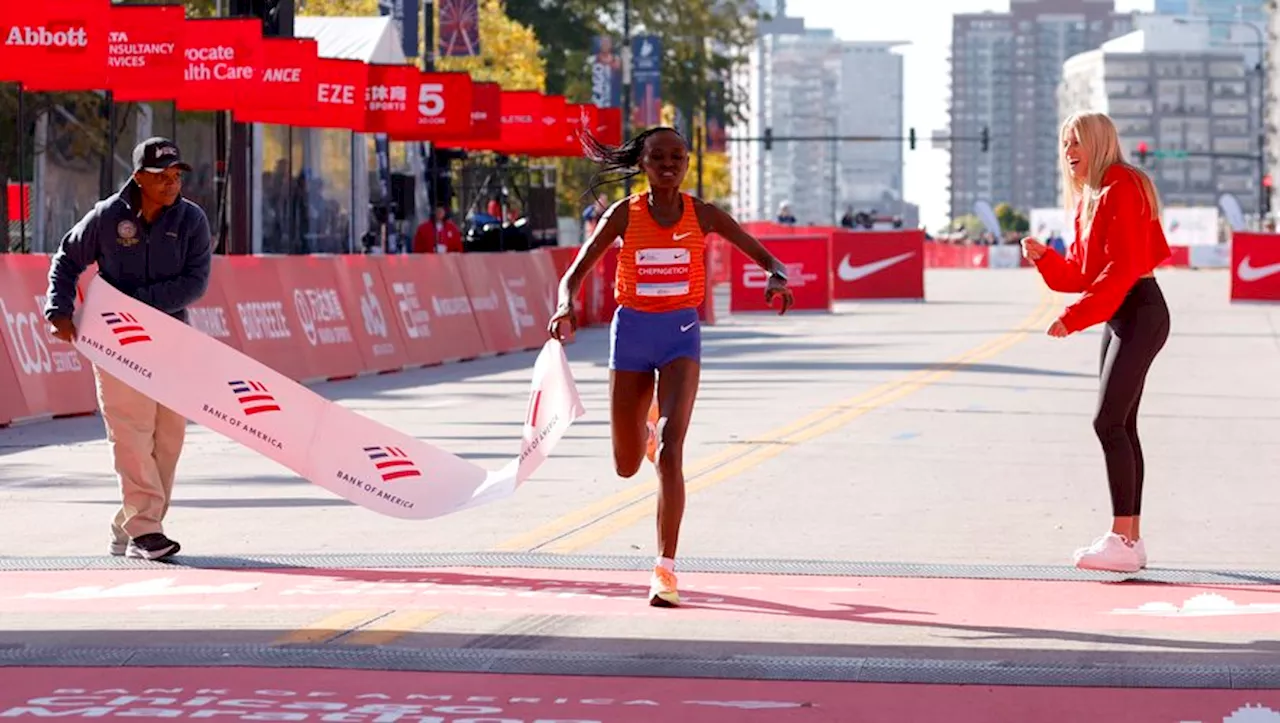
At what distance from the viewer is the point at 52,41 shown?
2559cm

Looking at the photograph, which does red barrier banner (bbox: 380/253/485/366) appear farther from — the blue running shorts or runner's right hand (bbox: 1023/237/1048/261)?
the blue running shorts

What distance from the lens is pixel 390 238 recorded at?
149 ft

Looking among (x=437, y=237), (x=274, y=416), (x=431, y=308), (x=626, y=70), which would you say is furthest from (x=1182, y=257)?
(x=274, y=416)

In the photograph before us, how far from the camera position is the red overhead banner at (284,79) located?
30312 mm

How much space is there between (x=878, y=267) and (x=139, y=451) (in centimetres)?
4300

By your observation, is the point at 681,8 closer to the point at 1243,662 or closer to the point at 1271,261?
the point at 1271,261

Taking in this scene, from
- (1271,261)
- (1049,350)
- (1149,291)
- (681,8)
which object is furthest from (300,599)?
(681,8)

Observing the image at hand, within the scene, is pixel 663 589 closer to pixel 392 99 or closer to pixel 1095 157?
pixel 1095 157

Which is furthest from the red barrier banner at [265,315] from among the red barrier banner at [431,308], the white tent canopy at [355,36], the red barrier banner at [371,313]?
the white tent canopy at [355,36]

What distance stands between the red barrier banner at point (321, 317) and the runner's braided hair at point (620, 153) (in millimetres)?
15091

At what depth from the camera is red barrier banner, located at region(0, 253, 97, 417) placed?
19.8 meters

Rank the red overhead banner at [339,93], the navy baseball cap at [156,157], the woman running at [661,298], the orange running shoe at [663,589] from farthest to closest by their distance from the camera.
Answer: the red overhead banner at [339,93], the navy baseball cap at [156,157], the woman running at [661,298], the orange running shoe at [663,589]

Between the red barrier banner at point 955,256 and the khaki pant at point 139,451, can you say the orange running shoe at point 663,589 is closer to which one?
the khaki pant at point 139,451

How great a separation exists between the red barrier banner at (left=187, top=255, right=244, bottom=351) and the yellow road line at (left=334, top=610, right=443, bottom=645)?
14.0 meters
